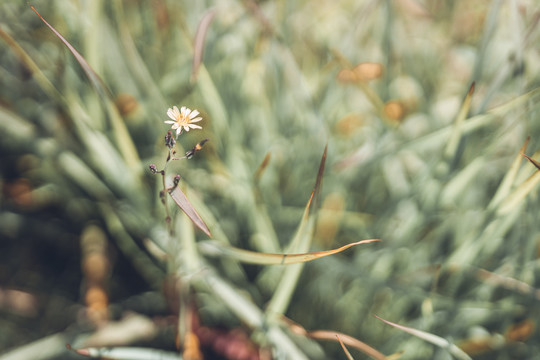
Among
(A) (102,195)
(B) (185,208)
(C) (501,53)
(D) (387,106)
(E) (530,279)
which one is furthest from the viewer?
(C) (501,53)

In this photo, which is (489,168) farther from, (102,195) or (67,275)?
(67,275)

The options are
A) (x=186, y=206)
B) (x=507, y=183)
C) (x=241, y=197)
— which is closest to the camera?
(x=186, y=206)

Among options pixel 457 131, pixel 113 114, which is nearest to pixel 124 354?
pixel 113 114

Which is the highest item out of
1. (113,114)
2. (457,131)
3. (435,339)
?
(113,114)

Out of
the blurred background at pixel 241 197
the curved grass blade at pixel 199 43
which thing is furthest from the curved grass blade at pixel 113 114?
the curved grass blade at pixel 199 43

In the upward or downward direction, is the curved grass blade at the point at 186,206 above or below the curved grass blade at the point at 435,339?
above

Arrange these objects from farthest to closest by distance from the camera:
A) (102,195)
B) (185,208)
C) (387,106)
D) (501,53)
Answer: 1. (501,53)
2. (387,106)
3. (102,195)
4. (185,208)

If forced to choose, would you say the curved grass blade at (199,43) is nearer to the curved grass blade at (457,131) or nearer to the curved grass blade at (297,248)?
the curved grass blade at (297,248)

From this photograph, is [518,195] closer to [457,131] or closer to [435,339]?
[457,131]

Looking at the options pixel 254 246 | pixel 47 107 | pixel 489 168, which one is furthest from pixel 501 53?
pixel 47 107
